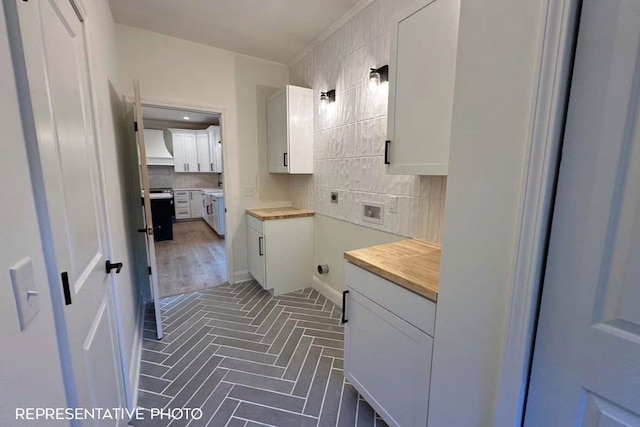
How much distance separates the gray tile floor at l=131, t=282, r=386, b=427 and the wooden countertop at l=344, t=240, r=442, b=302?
0.94 meters

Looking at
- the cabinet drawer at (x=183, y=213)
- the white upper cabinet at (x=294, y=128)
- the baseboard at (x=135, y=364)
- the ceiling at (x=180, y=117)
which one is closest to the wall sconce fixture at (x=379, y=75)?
the white upper cabinet at (x=294, y=128)

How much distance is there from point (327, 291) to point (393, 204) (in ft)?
4.65

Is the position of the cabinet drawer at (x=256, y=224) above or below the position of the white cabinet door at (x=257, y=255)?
above

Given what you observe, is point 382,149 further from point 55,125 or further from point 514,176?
point 55,125

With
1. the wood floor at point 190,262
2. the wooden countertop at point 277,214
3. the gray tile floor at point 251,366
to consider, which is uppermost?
the wooden countertop at point 277,214

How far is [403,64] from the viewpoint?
1.44 m

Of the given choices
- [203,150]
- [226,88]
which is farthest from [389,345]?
[203,150]

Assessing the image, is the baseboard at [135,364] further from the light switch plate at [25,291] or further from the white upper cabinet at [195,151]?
the white upper cabinet at [195,151]

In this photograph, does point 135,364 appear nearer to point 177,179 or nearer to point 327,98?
point 327,98

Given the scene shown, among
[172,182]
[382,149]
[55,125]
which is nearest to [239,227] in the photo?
[382,149]

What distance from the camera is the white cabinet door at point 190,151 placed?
7074 mm

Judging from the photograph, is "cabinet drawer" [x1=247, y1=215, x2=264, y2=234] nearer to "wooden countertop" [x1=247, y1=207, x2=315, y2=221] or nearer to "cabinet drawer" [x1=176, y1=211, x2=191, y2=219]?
"wooden countertop" [x1=247, y1=207, x2=315, y2=221]

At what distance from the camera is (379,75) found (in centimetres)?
201

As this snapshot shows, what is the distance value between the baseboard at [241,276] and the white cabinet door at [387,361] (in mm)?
2148
